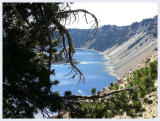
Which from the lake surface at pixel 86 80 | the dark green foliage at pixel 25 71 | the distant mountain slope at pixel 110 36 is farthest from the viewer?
the distant mountain slope at pixel 110 36

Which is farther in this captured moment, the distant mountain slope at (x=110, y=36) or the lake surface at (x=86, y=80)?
the distant mountain slope at (x=110, y=36)

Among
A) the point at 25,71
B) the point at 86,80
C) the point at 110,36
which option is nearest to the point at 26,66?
the point at 25,71

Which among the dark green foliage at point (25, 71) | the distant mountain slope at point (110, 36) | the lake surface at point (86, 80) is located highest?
the distant mountain slope at point (110, 36)

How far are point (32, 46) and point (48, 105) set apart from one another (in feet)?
4.45

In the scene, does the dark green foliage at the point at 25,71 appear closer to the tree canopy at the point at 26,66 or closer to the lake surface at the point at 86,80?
the tree canopy at the point at 26,66

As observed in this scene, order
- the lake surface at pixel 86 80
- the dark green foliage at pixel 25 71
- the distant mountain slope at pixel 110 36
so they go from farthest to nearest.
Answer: the distant mountain slope at pixel 110 36, the lake surface at pixel 86 80, the dark green foliage at pixel 25 71

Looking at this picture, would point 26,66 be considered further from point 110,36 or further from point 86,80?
point 110,36

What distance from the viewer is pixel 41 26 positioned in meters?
4.35

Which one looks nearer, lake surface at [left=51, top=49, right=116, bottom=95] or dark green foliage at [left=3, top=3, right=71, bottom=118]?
dark green foliage at [left=3, top=3, right=71, bottom=118]

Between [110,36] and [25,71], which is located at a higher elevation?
[110,36]

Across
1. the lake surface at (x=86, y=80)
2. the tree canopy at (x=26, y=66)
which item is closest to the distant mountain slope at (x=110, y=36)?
the lake surface at (x=86, y=80)

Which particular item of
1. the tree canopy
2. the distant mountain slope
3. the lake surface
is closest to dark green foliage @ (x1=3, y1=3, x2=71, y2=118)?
the tree canopy

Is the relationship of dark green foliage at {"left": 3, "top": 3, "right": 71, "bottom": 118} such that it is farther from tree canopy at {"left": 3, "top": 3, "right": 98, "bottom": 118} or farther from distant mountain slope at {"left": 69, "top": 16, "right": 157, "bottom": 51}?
distant mountain slope at {"left": 69, "top": 16, "right": 157, "bottom": 51}

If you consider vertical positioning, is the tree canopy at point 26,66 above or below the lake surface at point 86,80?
below
